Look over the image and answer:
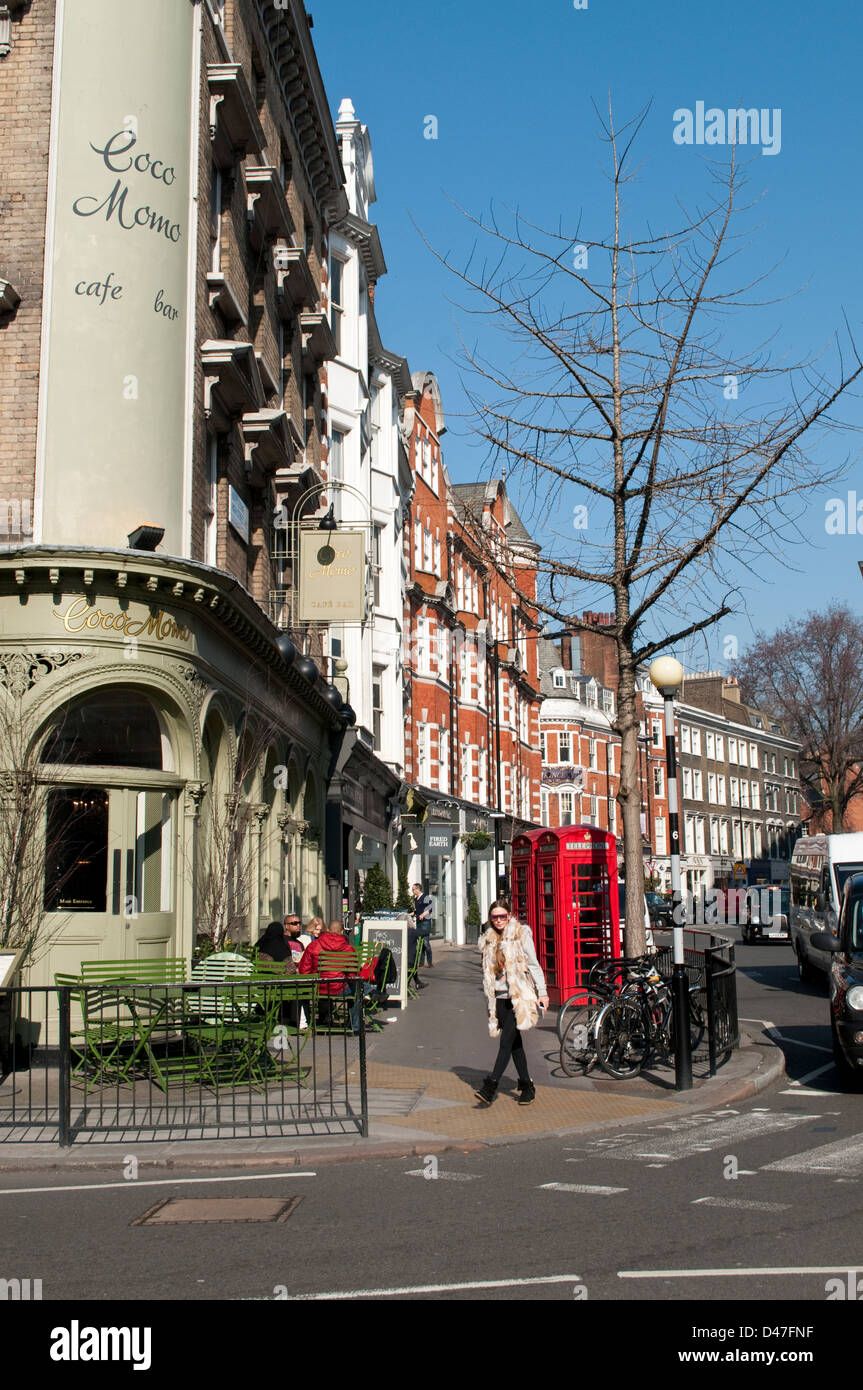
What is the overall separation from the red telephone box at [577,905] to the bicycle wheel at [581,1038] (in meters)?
7.29

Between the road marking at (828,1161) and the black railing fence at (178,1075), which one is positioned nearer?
the road marking at (828,1161)

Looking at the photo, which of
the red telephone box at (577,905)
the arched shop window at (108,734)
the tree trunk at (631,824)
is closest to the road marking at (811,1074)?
the tree trunk at (631,824)

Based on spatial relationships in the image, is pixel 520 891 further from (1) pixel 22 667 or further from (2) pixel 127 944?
(1) pixel 22 667

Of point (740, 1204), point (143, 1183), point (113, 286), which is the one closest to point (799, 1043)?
point (740, 1204)

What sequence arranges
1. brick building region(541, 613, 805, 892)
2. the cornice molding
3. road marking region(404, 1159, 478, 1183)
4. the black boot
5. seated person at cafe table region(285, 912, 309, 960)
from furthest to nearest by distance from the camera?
brick building region(541, 613, 805, 892), the cornice molding, seated person at cafe table region(285, 912, 309, 960), the black boot, road marking region(404, 1159, 478, 1183)

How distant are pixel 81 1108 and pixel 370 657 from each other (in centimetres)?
2274

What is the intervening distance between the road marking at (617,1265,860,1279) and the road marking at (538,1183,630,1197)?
6.70 feet

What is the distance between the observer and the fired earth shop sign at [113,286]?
1538cm

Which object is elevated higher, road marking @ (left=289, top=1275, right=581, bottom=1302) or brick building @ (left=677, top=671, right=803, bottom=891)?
brick building @ (left=677, top=671, right=803, bottom=891)

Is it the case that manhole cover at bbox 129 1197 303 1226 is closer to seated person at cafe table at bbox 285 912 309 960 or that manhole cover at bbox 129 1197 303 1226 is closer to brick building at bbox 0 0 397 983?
brick building at bbox 0 0 397 983

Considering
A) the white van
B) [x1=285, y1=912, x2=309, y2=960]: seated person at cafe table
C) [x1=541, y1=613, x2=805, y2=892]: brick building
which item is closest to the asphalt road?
[x1=285, y1=912, x2=309, y2=960]: seated person at cafe table

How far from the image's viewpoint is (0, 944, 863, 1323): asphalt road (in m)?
6.16

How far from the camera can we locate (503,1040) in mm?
11945

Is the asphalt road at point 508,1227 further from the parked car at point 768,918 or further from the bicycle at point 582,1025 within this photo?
the parked car at point 768,918
